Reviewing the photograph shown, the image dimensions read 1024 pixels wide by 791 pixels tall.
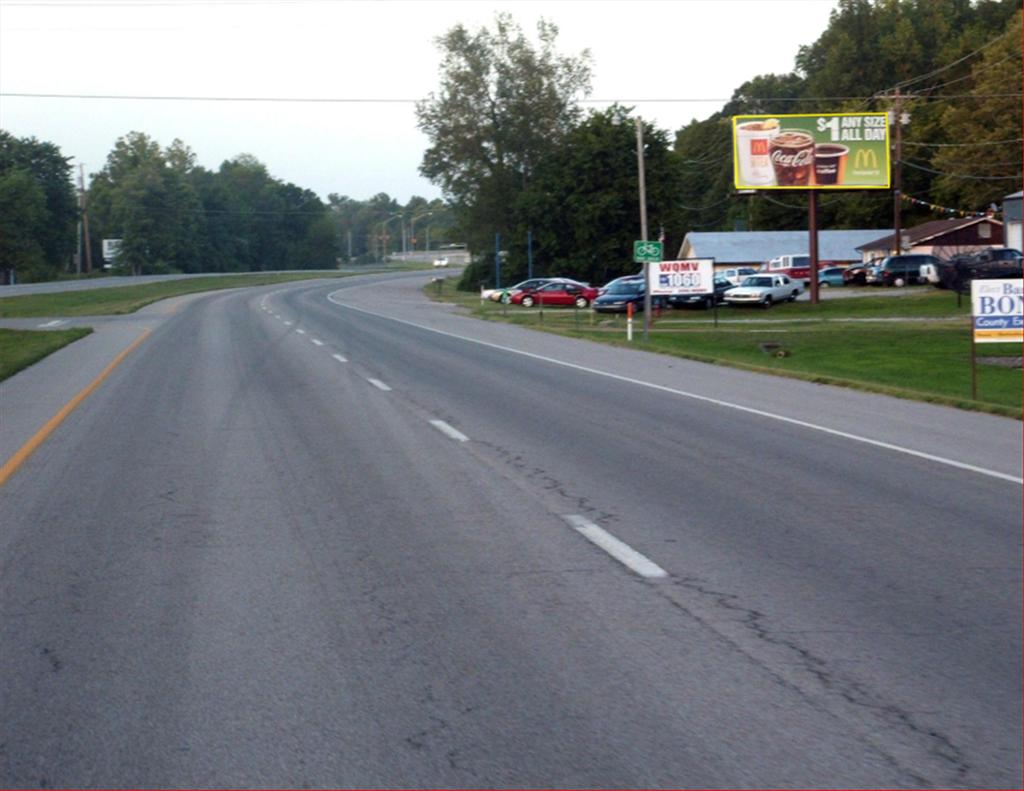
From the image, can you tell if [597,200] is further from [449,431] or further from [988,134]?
[449,431]

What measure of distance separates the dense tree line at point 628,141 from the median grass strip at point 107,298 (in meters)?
21.5

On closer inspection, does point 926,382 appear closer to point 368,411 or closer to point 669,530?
point 368,411

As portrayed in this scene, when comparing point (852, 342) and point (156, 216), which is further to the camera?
point (156, 216)

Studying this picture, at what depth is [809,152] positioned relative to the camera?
183ft

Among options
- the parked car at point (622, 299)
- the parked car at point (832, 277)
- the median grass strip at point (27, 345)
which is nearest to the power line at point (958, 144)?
the parked car at point (832, 277)

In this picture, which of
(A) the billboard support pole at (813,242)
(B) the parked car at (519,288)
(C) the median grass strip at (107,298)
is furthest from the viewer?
(B) the parked car at (519,288)

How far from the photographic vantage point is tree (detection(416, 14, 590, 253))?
301 feet

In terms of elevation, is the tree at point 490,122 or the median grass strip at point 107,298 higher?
the tree at point 490,122

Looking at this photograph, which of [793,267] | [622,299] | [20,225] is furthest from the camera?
[20,225]

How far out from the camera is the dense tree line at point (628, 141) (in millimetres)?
82312

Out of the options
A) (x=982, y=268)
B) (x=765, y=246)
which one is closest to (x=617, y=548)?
(x=982, y=268)

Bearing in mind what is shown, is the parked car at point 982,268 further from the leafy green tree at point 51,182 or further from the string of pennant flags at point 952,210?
the leafy green tree at point 51,182

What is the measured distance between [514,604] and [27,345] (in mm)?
30477

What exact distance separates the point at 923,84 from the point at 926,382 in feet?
306
